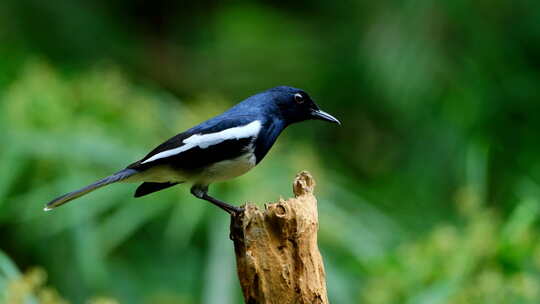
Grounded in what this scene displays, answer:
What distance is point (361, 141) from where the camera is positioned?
865 centimetres

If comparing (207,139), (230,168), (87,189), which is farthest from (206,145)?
(87,189)

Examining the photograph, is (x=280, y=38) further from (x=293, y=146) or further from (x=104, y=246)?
(x=104, y=246)

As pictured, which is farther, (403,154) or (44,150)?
(403,154)

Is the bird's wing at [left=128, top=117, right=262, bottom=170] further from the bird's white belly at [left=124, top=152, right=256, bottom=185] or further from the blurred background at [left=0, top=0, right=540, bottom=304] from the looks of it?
the blurred background at [left=0, top=0, right=540, bottom=304]

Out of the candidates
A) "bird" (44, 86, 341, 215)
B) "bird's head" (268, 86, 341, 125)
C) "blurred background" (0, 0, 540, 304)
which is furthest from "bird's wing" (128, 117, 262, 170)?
"blurred background" (0, 0, 540, 304)

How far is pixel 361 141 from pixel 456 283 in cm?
361

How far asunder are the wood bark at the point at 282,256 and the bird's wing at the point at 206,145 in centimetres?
61

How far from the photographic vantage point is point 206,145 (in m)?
3.70

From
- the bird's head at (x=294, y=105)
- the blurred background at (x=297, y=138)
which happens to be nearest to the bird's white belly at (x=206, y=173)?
the bird's head at (x=294, y=105)

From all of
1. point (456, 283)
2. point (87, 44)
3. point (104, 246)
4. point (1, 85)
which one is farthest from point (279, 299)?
point (87, 44)

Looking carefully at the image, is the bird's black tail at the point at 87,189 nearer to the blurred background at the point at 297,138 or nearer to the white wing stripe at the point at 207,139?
the white wing stripe at the point at 207,139

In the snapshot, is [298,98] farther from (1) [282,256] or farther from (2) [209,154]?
(1) [282,256]

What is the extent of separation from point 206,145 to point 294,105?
593 millimetres

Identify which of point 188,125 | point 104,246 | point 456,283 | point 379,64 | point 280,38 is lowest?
point 456,283
